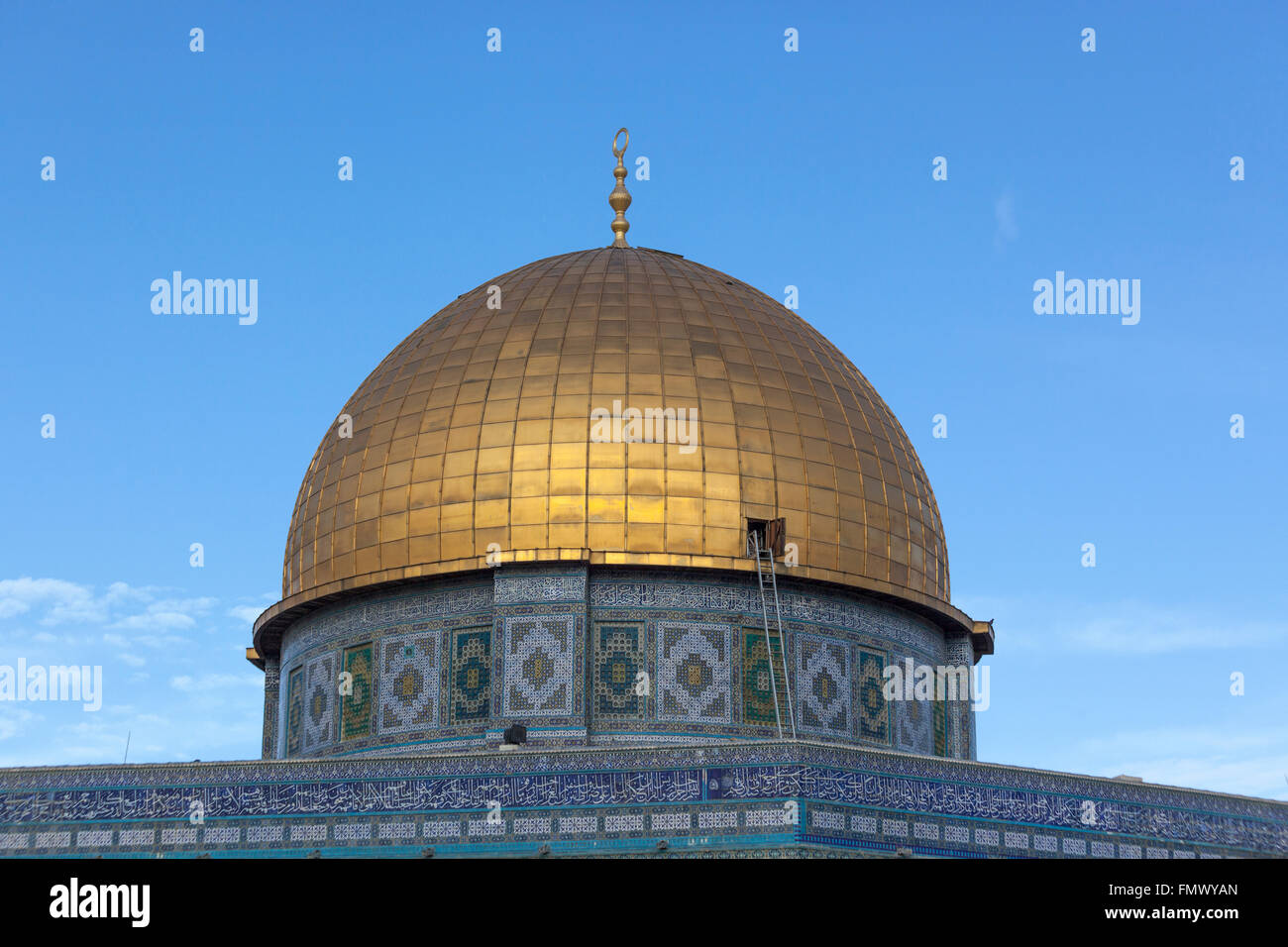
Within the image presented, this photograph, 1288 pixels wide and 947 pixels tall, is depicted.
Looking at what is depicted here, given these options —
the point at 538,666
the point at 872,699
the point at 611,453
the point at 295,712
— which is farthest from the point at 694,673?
the point at 295,712

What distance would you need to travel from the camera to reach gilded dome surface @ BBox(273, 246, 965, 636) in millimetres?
21609

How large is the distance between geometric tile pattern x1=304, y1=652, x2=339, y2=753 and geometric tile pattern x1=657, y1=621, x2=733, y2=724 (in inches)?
157

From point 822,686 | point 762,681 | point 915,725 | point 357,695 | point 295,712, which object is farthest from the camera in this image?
point 295,712

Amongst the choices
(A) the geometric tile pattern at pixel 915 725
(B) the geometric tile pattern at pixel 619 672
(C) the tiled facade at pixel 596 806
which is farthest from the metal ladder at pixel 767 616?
(C) the tiled facade at pixel 596 806

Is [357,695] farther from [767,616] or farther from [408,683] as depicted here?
[767,616]

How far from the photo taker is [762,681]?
70.0 feet

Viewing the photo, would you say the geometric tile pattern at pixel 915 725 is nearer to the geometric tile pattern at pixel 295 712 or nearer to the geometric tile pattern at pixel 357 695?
the geometric tile pattern at pixel 357 695

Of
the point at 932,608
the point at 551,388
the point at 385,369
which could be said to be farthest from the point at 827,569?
the point at 385,369

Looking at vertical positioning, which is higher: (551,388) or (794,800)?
(551,388)

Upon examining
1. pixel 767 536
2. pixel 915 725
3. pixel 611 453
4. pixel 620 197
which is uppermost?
pixel 620 197

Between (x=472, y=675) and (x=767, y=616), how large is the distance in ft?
10.9
